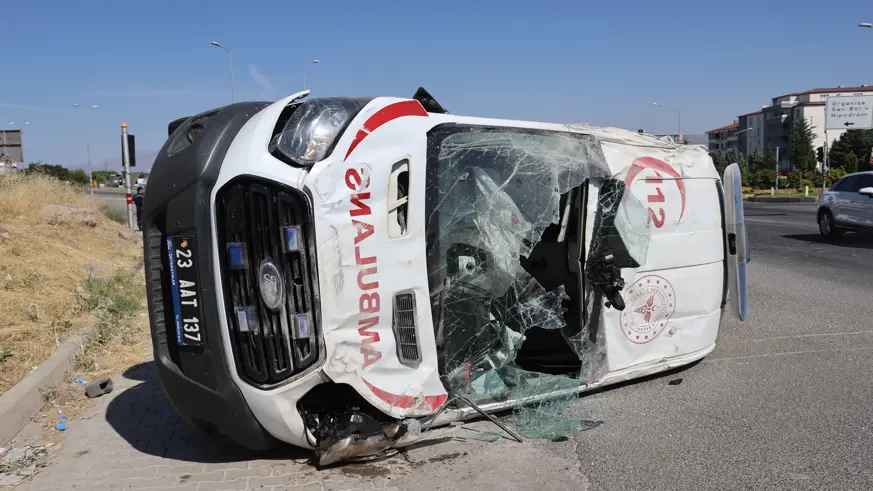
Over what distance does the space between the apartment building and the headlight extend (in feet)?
322

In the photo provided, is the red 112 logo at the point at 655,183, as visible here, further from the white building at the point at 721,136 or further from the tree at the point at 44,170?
the white building at the point at 721,136

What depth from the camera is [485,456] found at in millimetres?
3797

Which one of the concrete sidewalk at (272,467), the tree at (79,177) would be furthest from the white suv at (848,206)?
the tree at (79,177)

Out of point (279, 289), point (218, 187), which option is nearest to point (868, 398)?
point (279, 289)

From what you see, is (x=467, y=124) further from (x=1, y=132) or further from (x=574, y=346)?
(x=1, y=132)

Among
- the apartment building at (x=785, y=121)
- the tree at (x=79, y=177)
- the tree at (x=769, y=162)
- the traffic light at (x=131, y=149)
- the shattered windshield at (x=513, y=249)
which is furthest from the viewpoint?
the apartment building at (x=785, y=121)

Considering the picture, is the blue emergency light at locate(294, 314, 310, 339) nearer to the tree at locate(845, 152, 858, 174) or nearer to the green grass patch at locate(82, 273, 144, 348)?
the green grass patch at locate(82, 273, 144, 348)

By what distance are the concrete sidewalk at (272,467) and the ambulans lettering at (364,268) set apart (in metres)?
0.64

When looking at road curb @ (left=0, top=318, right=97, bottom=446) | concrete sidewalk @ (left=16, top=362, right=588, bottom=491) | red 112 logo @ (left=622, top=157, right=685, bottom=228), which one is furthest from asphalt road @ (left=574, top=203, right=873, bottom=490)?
road curb @ (left=0, top=318, right=97, bottom=446)

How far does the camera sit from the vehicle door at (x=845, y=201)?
46.0 feet

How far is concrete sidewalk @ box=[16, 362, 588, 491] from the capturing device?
3.50 m

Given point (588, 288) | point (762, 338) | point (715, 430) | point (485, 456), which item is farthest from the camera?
point (762, 338)

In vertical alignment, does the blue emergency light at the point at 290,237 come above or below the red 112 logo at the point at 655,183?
below

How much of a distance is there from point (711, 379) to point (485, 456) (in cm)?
225
